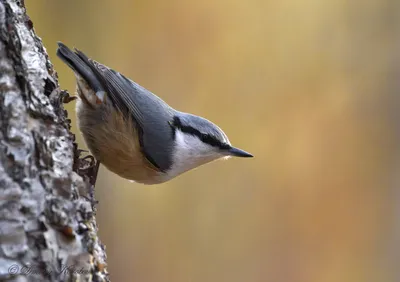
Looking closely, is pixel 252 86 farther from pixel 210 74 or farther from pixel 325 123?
A: pixel 325 123

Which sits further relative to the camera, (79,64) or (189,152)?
(189,152)

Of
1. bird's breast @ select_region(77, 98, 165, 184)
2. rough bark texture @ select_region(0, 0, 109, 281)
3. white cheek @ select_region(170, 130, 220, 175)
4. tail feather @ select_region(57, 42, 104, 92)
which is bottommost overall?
rough bark texture @ select_region(0, 0, 109, 281)

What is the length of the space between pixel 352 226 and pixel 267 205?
0.70 meters

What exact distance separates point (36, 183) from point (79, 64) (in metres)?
0.81

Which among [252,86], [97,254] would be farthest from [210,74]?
[97,254]

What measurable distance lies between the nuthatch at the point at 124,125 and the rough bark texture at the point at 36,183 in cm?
54

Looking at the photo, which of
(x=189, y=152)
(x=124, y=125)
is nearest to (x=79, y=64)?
(x=124, y=125)

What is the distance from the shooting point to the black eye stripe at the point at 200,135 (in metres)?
2.22

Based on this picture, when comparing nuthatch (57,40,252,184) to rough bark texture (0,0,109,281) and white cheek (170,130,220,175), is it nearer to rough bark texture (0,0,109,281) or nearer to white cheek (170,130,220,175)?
white cheek (170,130,220,175)

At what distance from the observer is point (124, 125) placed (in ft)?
6.66

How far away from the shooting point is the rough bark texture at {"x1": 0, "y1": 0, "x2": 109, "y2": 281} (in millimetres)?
1180

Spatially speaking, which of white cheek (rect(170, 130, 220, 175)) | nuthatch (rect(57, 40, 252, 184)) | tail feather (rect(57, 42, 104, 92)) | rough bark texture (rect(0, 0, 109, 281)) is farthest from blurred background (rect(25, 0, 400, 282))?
rough bark texture (rect(0, 0, 109, 281))

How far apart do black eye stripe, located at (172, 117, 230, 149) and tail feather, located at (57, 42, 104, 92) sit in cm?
37

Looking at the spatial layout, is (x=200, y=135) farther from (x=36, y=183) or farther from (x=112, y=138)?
(x=36, y=183)
